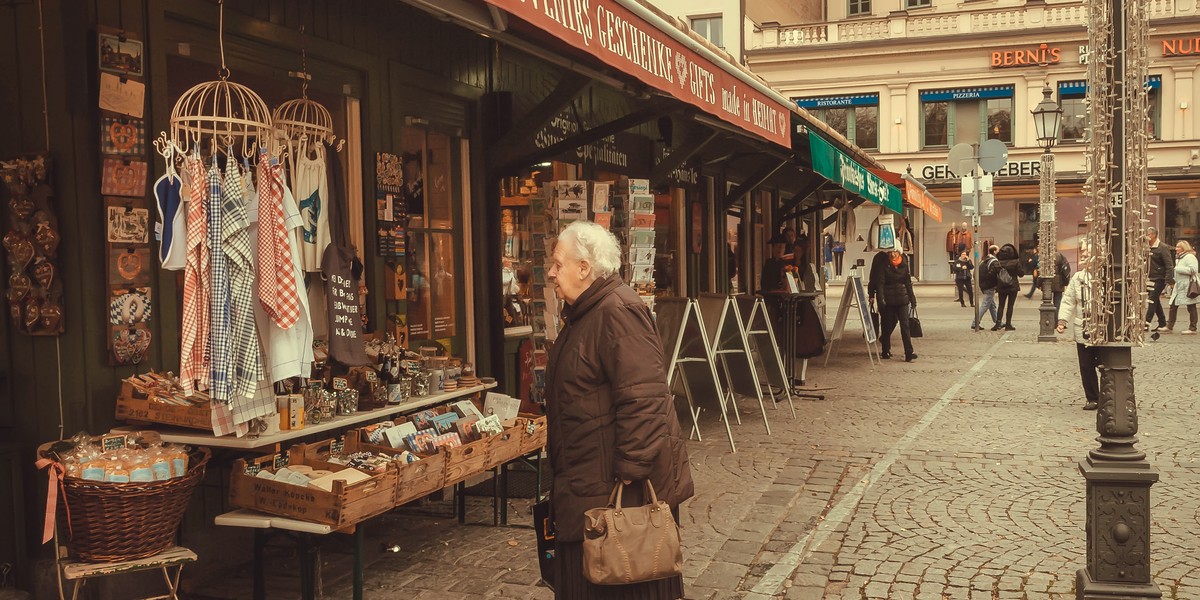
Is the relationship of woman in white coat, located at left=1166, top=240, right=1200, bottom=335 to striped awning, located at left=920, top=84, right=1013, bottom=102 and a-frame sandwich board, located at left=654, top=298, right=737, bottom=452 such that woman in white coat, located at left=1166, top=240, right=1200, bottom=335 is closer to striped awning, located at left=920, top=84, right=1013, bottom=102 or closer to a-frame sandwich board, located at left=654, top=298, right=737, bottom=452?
a-frame sandwich board, located at left=654, top=298, right=737, bottom=452

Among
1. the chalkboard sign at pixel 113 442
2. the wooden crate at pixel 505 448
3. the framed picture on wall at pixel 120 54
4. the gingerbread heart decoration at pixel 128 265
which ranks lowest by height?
the wooden crate at pixel 505 448

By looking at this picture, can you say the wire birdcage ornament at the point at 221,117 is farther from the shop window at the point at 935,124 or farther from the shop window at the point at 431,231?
the shop window at the point at 935,124

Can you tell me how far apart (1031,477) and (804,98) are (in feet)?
104

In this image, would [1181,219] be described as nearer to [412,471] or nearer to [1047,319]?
[1047,319]

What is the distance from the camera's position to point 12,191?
4527 millimetres

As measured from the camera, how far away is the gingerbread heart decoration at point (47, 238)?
4.46 meters

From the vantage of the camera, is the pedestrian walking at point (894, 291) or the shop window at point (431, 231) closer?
the shop window at point (431, 231)

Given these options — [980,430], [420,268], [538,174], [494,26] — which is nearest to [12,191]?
[494,26]

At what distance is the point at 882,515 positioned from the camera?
6516mm

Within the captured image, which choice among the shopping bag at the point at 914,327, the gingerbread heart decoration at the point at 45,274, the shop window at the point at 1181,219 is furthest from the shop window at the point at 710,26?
the gingerbread heart decoration at the point at 45,274

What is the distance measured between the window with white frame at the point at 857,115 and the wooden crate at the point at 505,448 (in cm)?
3266

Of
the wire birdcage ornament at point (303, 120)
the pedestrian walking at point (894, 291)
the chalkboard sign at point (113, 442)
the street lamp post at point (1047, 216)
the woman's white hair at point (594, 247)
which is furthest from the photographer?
the street lamp post at point (1047, 216)

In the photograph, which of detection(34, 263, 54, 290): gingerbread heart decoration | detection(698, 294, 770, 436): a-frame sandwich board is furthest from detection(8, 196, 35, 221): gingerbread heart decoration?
detection(698, 294, 770, 436): a-frame sandwich board

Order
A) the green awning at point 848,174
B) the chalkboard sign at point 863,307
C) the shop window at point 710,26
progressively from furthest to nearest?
the shop window at point 710,26
the chalkboard sign at point 863,307
the green awning at point 848,174
